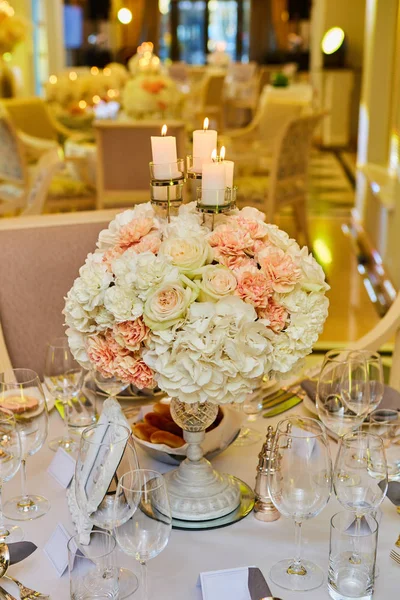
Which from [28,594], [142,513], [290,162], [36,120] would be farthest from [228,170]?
[36,120]

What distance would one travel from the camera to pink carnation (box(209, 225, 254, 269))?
47.6 inches

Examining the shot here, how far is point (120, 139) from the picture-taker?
4.57m

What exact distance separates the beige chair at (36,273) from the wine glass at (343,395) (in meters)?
0.87

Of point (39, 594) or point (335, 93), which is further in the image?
point (335, 93)

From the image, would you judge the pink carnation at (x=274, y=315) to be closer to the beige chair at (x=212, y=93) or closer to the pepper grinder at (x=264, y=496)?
the pepper grinder at (x=264, y=496)

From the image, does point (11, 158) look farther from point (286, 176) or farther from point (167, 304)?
point (167, 304)

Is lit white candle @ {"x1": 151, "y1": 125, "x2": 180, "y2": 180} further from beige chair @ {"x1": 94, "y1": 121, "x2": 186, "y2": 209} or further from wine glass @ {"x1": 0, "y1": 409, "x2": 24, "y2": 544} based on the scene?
beige chair @ {"x1": 94, "y1": 121, "x2": 186, "y2": 209}

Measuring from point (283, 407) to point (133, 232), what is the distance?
63 centimetres

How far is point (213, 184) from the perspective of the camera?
126 cm

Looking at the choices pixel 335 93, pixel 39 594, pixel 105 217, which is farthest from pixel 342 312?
pixel 335 93

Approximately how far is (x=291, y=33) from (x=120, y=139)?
11797 millimetres

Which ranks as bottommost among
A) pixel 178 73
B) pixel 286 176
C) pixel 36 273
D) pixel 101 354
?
pixel 286 176

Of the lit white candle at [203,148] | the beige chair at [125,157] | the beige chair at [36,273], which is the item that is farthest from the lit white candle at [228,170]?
the beige chair at [125,157]

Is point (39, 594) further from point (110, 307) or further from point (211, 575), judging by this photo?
point (110, 307)
